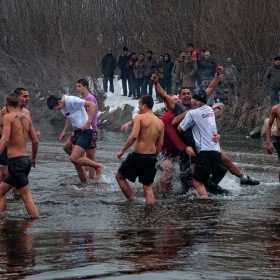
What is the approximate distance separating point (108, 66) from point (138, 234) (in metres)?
23.3

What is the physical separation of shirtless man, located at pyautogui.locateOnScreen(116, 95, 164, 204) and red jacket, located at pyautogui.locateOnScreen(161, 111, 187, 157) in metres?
0.69

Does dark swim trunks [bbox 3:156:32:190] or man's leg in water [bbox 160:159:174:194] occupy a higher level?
dark swim trunks [bbox 3:156:32:190]

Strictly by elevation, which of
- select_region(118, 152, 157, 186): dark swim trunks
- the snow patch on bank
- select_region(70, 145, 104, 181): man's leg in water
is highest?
select_region(118, 152, 157, 186): dark swim trunks

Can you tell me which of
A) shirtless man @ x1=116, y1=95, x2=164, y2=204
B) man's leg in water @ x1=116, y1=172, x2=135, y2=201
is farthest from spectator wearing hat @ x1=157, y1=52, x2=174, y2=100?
shirtless man @ x1=116, y1=95, x2=164, y2=204

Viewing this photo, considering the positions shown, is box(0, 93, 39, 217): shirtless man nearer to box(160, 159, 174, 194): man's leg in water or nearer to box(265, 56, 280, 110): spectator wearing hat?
box(160, 159, 174, 194): man's leg in water

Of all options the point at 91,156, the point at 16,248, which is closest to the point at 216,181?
the point at 91,156

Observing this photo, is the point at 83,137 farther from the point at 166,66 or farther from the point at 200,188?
the point at 166,66

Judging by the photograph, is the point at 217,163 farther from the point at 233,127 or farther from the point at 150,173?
the point at 233,127

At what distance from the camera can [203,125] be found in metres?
11.2

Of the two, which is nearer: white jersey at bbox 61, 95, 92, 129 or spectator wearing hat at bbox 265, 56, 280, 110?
white jersey at bbox 61, 95, 92, 129

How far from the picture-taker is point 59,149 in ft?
66.5

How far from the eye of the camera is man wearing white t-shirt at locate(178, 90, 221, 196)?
36.9ft

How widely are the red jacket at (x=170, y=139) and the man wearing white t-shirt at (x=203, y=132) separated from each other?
1.14 feet

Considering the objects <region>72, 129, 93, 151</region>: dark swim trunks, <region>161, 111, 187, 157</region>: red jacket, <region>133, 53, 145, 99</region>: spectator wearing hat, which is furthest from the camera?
<region>133, 53, 145, 99</region>: spectator wearing hat
